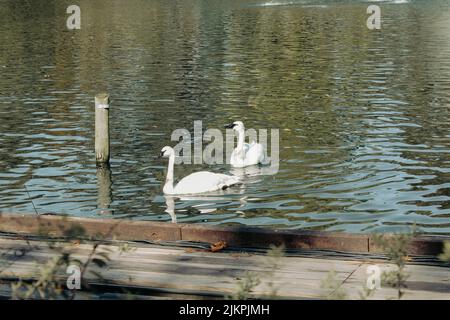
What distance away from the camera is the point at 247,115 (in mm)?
27172

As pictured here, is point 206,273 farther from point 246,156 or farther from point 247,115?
point 247,115

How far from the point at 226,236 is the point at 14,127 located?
15941mm

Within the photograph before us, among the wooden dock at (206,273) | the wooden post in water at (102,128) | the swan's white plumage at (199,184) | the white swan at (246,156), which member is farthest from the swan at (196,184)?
the wooden dock at (206,273)

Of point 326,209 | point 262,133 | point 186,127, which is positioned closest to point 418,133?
point 262,133

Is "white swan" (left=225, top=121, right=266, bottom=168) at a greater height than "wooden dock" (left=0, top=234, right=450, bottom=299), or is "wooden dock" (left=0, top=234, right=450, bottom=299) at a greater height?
"wooden dock" (left=0, top=234, right=450, bottom=299)

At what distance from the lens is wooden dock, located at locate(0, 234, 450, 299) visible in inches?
360

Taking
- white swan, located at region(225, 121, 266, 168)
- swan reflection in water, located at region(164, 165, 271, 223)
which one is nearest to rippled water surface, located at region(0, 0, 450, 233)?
swan reflection in water, located at region(164, 165, 271, 223)

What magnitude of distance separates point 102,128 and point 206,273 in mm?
11131

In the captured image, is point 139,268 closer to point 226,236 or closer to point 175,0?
point 226,236

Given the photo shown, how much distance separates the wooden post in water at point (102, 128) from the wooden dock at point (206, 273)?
31.4 ft

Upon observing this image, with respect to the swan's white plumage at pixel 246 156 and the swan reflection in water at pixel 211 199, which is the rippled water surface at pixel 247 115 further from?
the swan's white plumage at pixel 246 156

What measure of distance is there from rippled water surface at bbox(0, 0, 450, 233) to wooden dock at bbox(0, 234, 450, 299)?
18.7 feet

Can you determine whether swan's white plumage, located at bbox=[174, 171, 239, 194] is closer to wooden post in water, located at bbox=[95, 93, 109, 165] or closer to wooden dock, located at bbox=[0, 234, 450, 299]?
wooden post in water, located at bbox=[95, 93, 109, 165]

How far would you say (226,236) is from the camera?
35.8 ft
